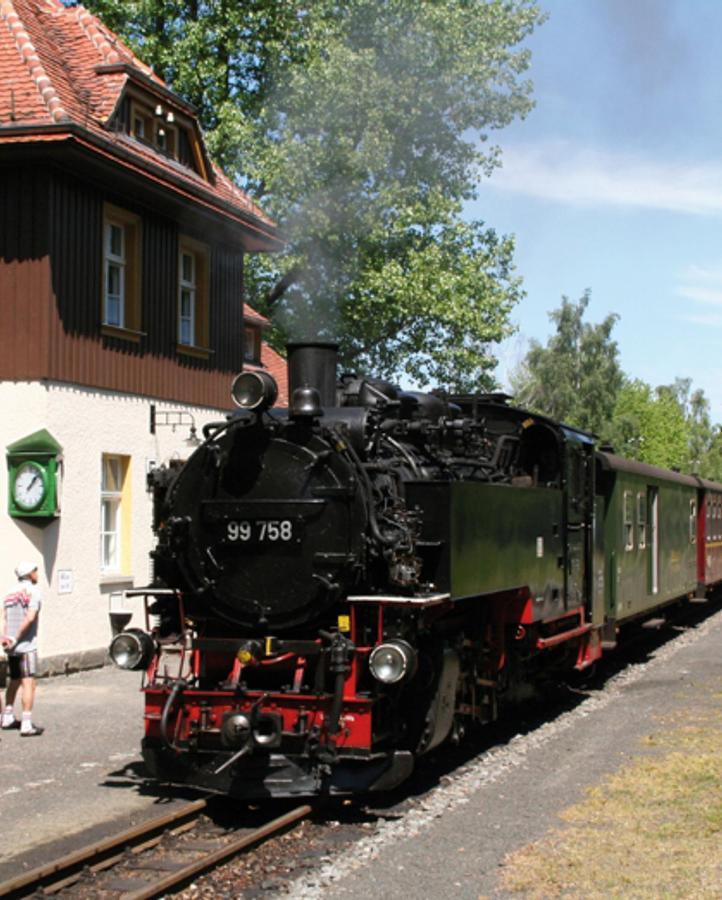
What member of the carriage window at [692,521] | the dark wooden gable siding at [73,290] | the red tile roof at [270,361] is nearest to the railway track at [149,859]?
the dark wooden gable siding at [73,290]

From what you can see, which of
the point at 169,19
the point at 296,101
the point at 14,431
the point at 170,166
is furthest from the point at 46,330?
the point at 169,19

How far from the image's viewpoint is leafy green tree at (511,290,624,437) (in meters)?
59.5

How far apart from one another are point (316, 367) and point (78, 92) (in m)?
8.18

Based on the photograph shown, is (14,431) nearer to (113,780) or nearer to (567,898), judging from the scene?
(113,780)

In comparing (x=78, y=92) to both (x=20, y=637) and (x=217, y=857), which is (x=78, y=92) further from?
(x=217, y=857)

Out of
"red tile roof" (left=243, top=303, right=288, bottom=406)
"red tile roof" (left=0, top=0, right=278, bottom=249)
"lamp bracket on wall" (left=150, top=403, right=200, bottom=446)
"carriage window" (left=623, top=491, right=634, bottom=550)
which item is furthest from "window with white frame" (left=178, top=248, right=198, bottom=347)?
"red tile roof" (left=243, top=303, right=288, bottom=406)

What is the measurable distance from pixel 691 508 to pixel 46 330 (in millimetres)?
11441

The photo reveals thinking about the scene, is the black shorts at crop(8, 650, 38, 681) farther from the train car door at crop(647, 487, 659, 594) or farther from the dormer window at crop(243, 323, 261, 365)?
the dormer window at crop(243, 323, 261, 365)

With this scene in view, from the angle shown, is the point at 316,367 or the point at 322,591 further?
the point at 316,367

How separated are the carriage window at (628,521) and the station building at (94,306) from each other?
5548mm

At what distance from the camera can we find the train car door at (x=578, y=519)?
37.3 feet

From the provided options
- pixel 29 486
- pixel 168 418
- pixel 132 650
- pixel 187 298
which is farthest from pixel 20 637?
pixel 187 298

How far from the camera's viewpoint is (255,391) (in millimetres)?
8062

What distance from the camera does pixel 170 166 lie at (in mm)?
16969
